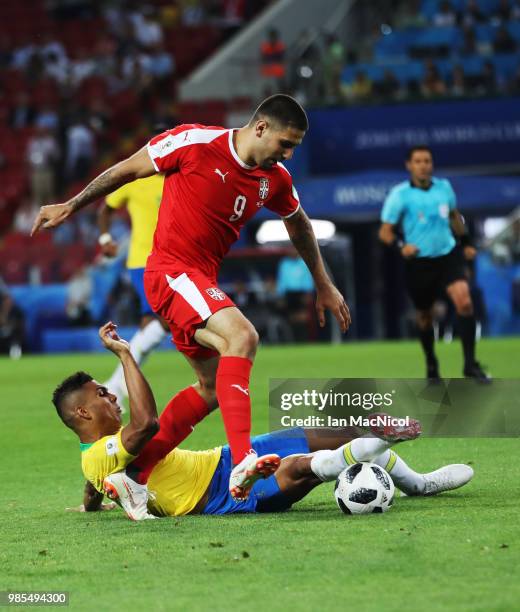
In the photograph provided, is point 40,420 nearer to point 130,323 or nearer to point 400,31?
point 130,323

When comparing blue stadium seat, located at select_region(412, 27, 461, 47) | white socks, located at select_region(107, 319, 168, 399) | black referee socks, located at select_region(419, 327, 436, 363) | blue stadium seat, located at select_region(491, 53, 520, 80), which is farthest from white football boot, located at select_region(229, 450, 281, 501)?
blue stadium seat, located at select_region(412, 27, 461, 47)

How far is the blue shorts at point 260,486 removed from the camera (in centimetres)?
647

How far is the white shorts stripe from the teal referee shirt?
6598 mm

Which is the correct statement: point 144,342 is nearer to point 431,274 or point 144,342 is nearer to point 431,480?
point 431,274

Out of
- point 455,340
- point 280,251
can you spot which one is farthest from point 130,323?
point 455,340

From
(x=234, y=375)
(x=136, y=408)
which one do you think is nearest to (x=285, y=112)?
(x=234, y=375)

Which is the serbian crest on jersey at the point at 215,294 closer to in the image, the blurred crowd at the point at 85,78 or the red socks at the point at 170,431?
the red socks at the point at 170,431

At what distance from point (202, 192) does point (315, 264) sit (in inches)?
37.4

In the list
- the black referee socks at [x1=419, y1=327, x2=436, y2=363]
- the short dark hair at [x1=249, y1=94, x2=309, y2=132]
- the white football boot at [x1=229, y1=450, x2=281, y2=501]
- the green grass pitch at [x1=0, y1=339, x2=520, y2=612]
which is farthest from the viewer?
the black referee socks at [x1=419, y1=327, x2=436, y2=363]

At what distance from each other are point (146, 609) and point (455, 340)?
2008 centimetres

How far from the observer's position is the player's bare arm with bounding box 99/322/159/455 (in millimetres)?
6238

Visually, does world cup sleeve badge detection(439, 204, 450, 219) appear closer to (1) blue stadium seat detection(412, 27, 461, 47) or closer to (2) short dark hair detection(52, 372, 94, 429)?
(2) short dark hair detection(52, 372, 94, 429)

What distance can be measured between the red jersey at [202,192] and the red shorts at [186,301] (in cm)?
9

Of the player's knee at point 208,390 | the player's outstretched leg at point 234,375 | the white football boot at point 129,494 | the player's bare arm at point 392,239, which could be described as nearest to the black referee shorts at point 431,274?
the player's bare arm at point 392,239
